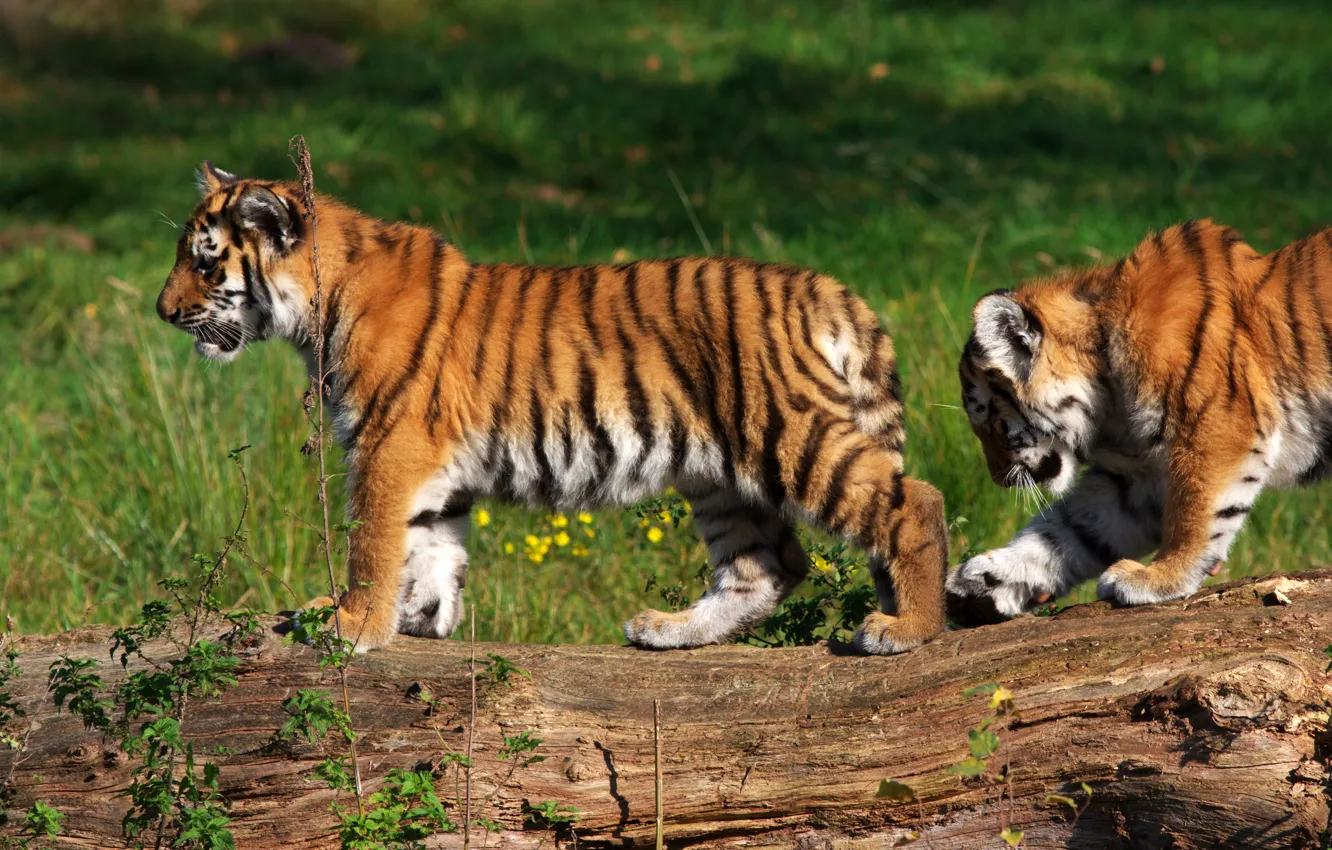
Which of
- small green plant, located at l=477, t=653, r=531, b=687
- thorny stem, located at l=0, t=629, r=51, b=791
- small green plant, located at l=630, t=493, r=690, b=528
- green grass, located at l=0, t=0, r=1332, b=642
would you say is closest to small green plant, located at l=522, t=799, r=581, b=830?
small green plant, located at l=477, t=653, r=531, b=687

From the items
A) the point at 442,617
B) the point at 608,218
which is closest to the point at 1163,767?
the point at 442,617

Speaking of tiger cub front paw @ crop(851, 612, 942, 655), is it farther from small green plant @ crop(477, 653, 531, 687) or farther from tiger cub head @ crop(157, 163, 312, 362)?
tiger cub head @ crop(157, 163, 312, 362)

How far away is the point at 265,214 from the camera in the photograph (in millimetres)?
4348

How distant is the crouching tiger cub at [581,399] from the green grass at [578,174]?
3.06ft

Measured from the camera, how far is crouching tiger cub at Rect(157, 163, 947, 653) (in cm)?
391

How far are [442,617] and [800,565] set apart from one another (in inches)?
43.2

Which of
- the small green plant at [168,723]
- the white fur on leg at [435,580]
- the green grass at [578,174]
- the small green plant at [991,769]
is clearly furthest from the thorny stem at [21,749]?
the small green plant at [991,769]

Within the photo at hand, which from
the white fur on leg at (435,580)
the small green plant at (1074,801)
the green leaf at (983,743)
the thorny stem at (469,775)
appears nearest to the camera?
the green leaf at (983,743)

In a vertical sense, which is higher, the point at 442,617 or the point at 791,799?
the point at 442,617

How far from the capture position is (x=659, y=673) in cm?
359

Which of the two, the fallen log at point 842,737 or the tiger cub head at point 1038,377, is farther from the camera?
the tiger cub head at point 1038,377

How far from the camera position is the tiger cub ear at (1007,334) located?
407 centimetres

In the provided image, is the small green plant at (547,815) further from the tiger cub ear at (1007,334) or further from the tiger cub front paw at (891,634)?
the tiger cub ear at (1007,334)

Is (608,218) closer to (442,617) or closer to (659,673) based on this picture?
(442,617)
